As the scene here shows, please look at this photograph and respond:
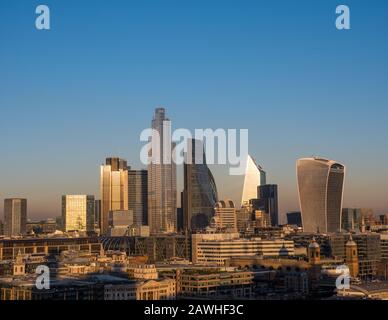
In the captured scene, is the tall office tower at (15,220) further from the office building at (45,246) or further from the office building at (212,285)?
the office building at (212,285)

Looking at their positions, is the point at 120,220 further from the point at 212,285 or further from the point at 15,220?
the point at 212,285

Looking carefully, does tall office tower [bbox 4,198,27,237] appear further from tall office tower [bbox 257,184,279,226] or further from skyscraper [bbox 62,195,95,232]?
tall office tower [bbox 257,184,279,226]

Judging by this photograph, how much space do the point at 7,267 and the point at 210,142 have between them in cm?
1040

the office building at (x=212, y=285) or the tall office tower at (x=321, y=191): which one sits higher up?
the tall office tower at (x=321, y=191)

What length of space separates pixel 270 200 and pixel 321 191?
361 cm

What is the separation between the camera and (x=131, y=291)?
11.4 m

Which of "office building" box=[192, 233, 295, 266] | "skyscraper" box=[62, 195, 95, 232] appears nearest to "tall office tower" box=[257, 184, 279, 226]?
"office building" box=[192, 233, 295, 266]

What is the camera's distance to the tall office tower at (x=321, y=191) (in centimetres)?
2269

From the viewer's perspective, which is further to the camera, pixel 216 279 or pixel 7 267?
pixel 7 267

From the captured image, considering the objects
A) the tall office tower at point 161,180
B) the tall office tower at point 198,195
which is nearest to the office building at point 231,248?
the tall office tower at point 198,195

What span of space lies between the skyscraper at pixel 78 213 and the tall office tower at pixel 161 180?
2.85 m

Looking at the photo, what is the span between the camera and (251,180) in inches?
921

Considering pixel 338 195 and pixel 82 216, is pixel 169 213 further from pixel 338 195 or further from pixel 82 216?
pixel 338 195

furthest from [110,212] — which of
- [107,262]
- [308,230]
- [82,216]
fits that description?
[107,262]
